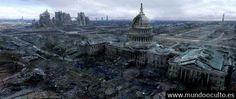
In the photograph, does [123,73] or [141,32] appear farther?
[141,32]

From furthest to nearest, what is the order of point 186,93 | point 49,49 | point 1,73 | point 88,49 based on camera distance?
point 49,49 → point 88,49 → point 1,73 → point 186,93

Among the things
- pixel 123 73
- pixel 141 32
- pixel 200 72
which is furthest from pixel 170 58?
pixel 141 32

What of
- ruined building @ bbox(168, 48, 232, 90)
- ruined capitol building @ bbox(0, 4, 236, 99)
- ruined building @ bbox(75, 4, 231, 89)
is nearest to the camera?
ruined capitol building @ bbox(0, 4, 236, 99)

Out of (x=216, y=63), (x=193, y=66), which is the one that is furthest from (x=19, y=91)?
(x=216, y=63)

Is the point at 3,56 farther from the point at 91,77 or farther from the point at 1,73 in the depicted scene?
the point at 91,77

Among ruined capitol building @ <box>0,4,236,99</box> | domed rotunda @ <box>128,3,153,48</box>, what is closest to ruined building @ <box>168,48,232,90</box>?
ruined capitol building @ <box>0,4,236,99</box>

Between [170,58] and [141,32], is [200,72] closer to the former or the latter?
Result: [170,58]

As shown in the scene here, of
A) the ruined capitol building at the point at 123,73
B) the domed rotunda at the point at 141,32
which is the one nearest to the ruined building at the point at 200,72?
the ruined capitol building at the point at 123,73

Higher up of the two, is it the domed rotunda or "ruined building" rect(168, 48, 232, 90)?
the domed rotunda

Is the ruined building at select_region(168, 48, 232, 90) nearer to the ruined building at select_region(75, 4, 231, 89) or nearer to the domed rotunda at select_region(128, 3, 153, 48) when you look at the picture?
the ruined building at select_region(75, 4, 231, 89)

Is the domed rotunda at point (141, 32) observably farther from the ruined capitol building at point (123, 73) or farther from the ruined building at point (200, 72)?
the ruined building at point (200, 72)

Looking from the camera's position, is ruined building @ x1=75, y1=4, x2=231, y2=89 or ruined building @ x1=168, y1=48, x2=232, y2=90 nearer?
ruined building @ x1=168, y1=48, x2=232, y2=90
